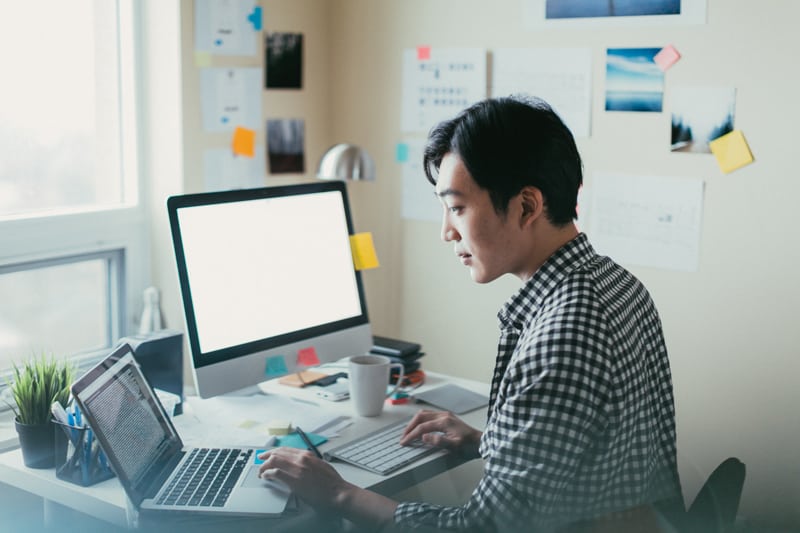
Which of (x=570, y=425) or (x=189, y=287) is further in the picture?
(x=189, y=287)

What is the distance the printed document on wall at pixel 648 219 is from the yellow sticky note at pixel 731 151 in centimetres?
8

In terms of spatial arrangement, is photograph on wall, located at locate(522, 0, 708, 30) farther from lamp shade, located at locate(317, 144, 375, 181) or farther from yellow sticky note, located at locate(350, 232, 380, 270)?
yellow sticky note, located at locate(350, 232, 380, 270)

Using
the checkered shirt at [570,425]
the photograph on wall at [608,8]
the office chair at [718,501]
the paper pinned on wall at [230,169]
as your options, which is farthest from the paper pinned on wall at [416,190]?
the office chair at [718,501]

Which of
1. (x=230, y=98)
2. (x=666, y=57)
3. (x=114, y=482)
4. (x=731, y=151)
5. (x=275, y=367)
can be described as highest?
(x=666, y=57)

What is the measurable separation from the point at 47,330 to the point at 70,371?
68 centimetres

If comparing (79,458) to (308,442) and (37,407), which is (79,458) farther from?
(308,442)

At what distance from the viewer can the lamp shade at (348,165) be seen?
2.34 metres

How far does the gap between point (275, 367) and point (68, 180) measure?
2.73ft

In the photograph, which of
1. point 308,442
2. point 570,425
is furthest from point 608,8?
point 570,425

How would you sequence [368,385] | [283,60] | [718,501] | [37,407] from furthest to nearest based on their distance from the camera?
[283,60] < [368,385] < [37,407] < [718,501]

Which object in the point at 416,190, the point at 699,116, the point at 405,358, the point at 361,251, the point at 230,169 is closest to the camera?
the point at 361,251

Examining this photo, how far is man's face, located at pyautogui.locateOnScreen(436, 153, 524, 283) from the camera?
1.35 metres

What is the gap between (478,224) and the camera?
136cm

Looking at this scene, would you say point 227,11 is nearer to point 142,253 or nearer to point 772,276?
point 142,253
